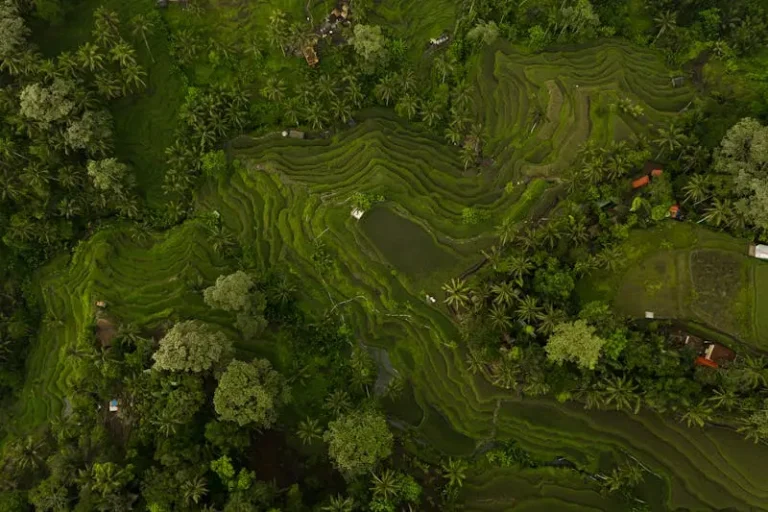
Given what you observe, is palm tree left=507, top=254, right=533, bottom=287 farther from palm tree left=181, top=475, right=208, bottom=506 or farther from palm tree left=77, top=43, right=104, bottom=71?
palm tree left=77, top=43, right=104, bottom=71

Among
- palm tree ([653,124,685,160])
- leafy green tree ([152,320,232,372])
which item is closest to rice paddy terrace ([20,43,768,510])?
palm tree ([653,124,685,160])

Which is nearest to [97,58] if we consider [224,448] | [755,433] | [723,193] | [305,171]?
[305,171]

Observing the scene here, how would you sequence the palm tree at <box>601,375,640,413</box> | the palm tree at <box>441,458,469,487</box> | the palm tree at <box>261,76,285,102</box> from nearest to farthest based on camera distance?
the palm tree at <box>601,375,640,413</box>, the palm tree at <box>441,458,469,487</box>, the palm tree at <box>261,76,285,102</box>

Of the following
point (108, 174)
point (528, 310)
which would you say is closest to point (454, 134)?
point (528, 310)

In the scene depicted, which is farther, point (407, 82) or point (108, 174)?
point (407, 82)

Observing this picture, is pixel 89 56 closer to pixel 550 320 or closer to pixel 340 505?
pixel 340 505

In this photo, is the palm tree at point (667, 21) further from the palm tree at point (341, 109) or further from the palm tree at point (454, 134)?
the palm tree at point (341, 109)

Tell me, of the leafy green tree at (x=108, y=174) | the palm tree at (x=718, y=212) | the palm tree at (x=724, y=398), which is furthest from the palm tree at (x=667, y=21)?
the leafy green tree at (x=108, y=174)
